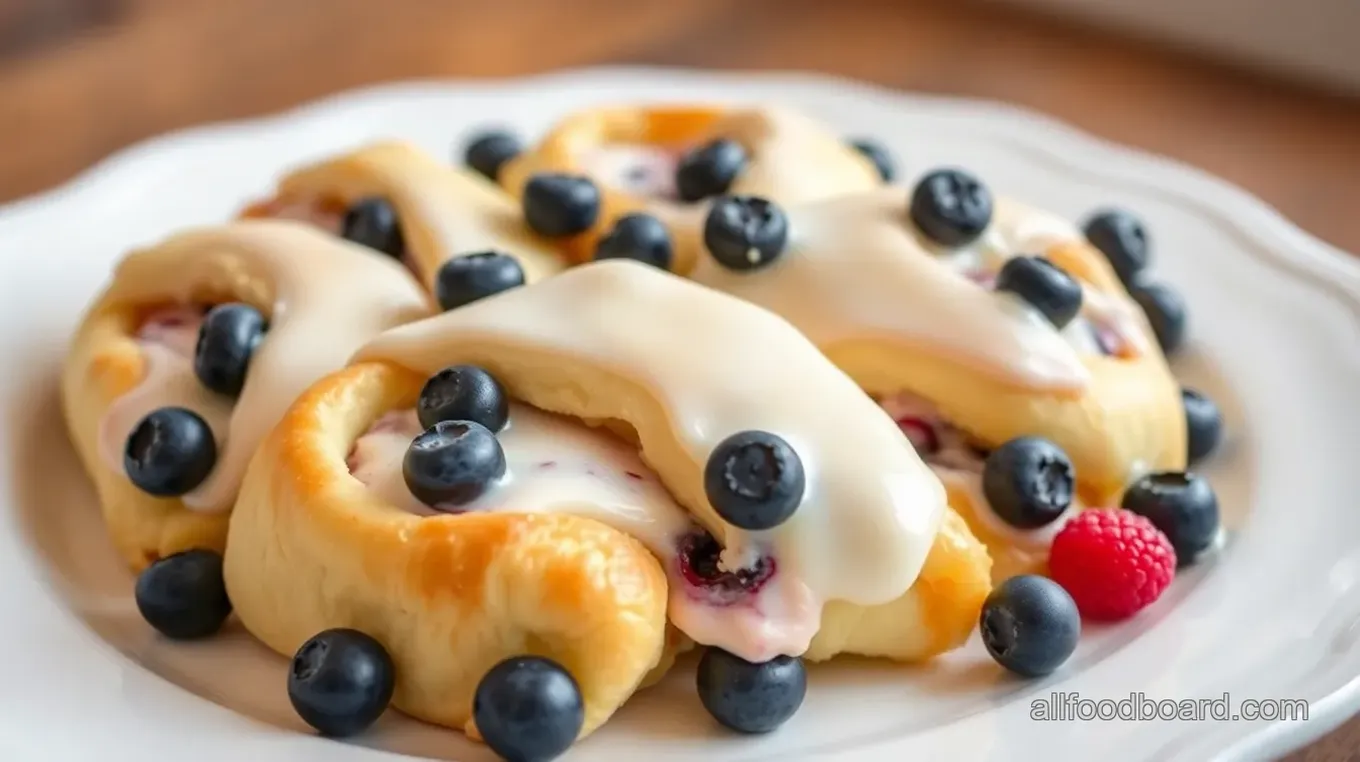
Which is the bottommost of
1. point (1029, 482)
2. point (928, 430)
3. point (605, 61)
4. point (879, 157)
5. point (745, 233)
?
point (1029, 482)

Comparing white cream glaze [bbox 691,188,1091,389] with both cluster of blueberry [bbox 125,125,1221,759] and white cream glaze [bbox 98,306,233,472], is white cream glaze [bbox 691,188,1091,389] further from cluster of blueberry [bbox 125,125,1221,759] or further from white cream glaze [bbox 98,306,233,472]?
white cream glaze [bbox 98,306,233,472]

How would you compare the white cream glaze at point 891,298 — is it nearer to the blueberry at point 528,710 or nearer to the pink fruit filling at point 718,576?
the pink fruit filling at point 718,576

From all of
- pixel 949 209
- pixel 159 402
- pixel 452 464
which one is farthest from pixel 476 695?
pixel 949 209

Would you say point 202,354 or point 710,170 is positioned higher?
point 710,170

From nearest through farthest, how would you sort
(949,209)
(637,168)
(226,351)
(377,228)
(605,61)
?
1. (226,351)
2. (949,209)
3. (377,228)
4. (637,168)
5. (605,61)

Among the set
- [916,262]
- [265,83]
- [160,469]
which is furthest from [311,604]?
[265,83]

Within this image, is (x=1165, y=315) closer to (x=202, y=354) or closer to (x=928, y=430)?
(x=928, y=430)

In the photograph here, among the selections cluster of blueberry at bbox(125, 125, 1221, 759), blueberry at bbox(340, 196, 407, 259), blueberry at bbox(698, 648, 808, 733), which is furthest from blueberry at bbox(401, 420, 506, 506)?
blueberry at bbox(340, 196, 407, 259)
